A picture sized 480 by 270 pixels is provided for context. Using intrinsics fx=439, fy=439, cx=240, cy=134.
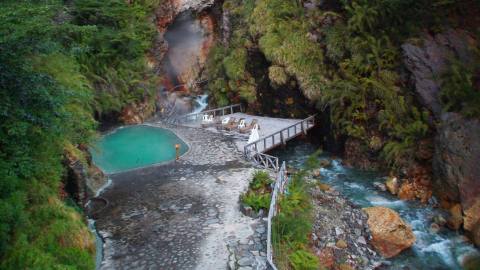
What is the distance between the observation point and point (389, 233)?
15.8m

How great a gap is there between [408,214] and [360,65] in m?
8.73

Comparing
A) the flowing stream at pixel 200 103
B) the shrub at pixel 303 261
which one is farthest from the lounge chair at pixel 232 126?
the shrub at pixel 303 261

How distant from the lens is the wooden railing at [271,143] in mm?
19856

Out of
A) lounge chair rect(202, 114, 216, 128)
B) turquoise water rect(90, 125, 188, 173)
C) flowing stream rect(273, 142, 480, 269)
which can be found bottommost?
flowing stream rect(273, 142, 480, 269)

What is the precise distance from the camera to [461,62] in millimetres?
19828

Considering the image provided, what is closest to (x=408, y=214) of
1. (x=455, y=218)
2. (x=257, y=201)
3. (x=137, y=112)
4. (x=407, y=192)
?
(x=407, y=192)

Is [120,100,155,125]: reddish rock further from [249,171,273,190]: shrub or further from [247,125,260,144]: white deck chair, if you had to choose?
[249,171,273,190]: shrub

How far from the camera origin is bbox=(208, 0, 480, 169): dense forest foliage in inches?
805

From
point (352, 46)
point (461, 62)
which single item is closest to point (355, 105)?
point (352, 46)

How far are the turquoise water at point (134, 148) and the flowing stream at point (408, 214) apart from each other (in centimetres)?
615

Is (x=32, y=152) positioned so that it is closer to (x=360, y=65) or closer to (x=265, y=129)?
(x=265, y=129)

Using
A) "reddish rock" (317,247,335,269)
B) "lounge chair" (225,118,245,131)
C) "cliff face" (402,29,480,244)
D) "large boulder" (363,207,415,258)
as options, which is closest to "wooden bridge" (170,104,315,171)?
"lounge chair" (225,118,245,131)

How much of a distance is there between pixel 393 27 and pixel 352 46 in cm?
226

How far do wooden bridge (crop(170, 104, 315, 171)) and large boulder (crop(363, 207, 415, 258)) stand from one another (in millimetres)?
4555
